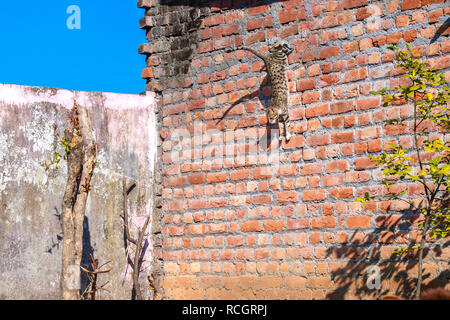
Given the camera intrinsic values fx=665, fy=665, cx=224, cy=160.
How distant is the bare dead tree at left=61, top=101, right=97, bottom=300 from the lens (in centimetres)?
514


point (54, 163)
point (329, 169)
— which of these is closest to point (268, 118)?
point (329, 169)

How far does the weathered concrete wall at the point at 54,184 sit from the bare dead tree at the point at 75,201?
44cm

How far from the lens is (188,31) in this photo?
6109 millimetres

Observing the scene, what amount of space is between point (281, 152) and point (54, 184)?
198 centimetres

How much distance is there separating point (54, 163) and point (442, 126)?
323cm

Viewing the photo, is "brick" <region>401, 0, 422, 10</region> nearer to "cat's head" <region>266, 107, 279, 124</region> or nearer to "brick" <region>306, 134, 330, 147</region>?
"brick" <region>306, 134, 330, 147</region>

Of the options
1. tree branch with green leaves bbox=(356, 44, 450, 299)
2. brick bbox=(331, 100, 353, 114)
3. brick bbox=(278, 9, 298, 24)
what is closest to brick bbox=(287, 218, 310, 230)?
tree branch with green leaves bbox=(356, 44, 450, 299)

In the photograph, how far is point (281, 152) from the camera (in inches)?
211

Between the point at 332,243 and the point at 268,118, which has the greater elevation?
the point at 268,118

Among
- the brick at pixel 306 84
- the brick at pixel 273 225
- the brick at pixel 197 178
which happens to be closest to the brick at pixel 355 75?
the brick at pixel 306 84

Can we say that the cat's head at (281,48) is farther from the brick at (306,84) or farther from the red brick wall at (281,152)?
the brick at (306,84)

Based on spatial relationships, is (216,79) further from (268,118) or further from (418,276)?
(418,276)

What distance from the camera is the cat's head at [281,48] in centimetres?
534

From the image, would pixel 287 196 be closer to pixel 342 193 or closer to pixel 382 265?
pixel 342 193
